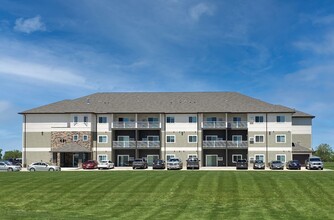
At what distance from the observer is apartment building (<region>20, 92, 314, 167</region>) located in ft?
227

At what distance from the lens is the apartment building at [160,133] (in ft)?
227

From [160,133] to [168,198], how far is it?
42.8 metres

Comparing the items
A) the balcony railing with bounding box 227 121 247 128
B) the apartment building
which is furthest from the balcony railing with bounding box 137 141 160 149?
the balcony railing with bounding box 227 121 247 128

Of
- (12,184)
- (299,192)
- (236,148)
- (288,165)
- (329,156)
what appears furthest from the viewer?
(329,156)

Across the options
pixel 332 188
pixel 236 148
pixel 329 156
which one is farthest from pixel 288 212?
pixel 329 156

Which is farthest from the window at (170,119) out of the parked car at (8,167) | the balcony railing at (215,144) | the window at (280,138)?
the parked car at (8,167)

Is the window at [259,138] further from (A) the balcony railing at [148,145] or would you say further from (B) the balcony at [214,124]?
(A) the balcony railing at [148,145]

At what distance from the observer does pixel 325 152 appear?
4523 inches

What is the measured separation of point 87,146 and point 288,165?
2879 centimetres

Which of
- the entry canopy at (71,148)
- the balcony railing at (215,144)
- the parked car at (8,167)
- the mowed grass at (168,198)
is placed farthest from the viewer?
the balcony railing at (215,144)

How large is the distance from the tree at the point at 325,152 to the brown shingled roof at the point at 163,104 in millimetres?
46646

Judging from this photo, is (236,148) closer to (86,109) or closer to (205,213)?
(86,109)

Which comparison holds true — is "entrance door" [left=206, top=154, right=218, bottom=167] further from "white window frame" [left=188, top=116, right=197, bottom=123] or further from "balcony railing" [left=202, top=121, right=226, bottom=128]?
"white window frame" [left=188, top=116, right=197, bottom=123]

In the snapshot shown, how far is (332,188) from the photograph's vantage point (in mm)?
30922
